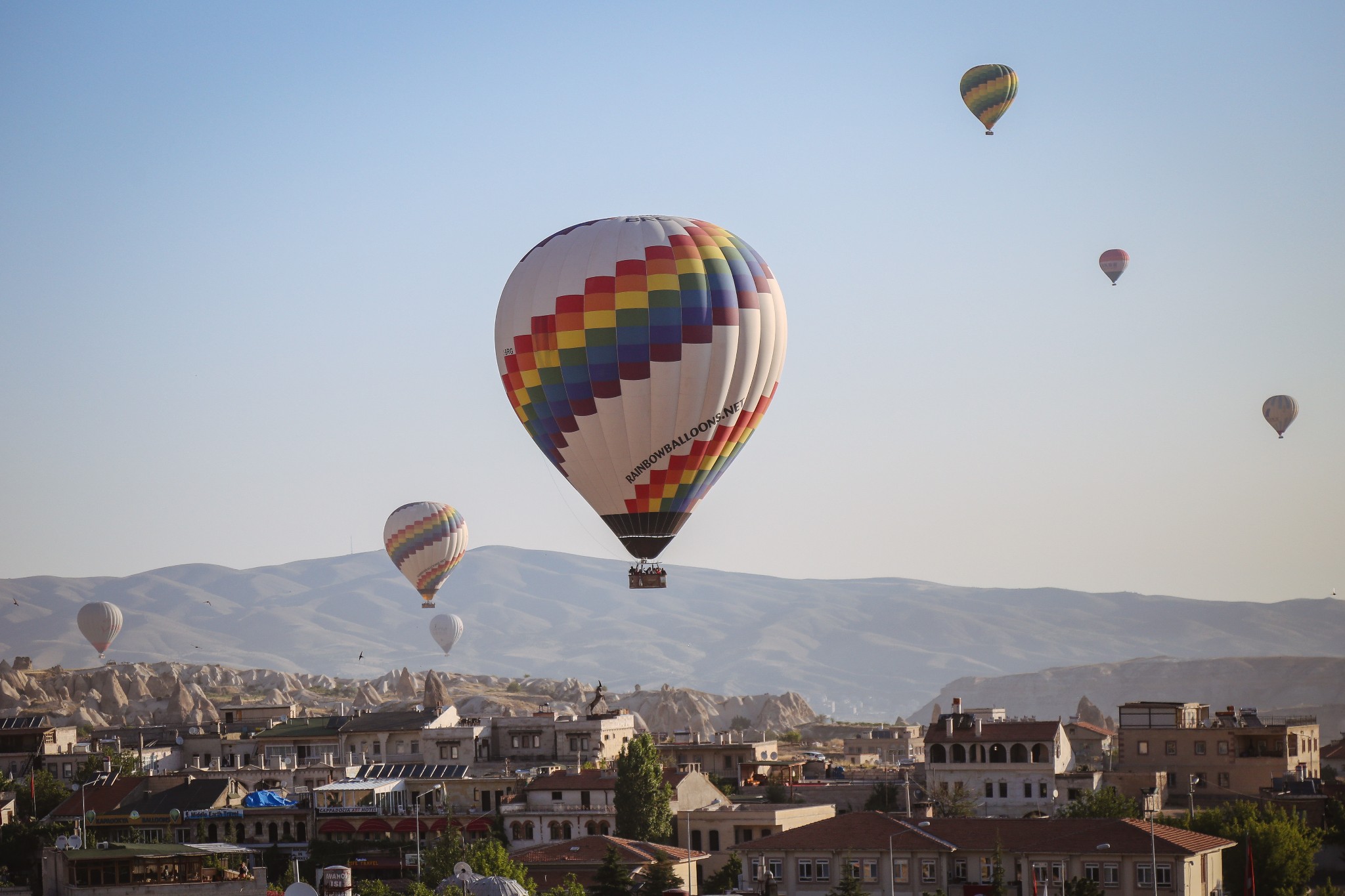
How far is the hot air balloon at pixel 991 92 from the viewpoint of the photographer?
122 meters

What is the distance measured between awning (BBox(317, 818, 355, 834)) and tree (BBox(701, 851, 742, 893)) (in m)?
23.2

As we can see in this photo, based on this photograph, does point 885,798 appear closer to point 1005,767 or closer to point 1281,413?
point 1005,767

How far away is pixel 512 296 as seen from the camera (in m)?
81.9

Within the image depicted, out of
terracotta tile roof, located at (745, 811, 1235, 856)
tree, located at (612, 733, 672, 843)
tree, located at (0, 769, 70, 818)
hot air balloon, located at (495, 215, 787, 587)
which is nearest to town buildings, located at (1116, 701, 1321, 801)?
terracotta tile roof, located at (745, 811, 1235, 856)

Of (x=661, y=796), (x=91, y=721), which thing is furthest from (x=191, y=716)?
(x=661, y=796)

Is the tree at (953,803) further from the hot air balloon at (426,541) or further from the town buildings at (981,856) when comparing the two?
the hot air balloon at (426,541)

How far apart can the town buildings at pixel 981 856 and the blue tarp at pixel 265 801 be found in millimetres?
32030

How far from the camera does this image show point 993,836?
268 feet

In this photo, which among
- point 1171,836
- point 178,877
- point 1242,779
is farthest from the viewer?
point 1242,779

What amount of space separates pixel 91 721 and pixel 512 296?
131m

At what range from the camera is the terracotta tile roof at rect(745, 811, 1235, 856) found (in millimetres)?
78688

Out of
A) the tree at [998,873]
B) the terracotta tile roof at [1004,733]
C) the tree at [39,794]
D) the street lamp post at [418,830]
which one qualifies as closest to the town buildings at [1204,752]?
the terracotta tile roof at [1004,733]

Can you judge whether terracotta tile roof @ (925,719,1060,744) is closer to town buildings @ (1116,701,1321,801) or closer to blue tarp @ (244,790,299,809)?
town buildings @ (1116,701,1321,801)

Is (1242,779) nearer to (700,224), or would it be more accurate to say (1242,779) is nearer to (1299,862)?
(1299,862)
